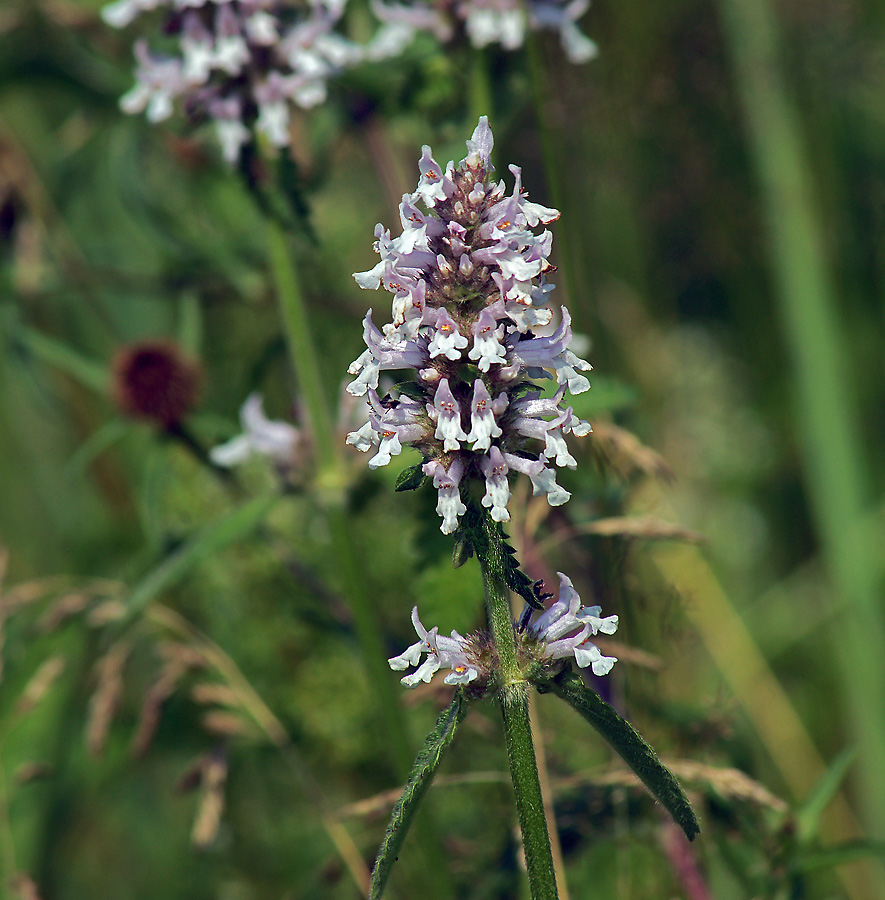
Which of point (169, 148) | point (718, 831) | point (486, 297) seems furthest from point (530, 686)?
point (169, 148)

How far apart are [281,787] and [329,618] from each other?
62cm

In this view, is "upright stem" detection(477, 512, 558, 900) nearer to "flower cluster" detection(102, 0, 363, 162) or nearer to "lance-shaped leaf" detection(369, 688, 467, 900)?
"lance-shaped leaf" detection(369, 688, 467, 900)

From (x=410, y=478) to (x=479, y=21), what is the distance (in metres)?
1.11

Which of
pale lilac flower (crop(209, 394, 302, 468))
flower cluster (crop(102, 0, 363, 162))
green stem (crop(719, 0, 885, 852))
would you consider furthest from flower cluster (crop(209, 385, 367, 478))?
green stem (crop(719, 0, 885, 852))

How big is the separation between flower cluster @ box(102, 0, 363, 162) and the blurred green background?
0.13m

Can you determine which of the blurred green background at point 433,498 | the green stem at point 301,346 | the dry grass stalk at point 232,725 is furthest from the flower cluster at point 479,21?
the dry grass stalk at point 232,725

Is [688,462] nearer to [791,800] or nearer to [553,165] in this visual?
[791,800]

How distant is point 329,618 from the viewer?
1.92 meters

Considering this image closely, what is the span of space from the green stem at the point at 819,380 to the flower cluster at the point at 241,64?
128cm

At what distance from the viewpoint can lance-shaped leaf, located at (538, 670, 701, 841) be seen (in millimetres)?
898

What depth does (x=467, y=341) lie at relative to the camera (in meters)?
0.91

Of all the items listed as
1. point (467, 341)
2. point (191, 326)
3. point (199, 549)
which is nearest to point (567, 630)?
point (467, 341)

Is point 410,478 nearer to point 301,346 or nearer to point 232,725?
point 301,346

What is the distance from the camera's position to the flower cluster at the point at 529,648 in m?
0.95
